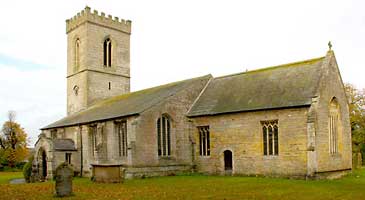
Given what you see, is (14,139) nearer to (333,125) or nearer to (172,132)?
(172,132)

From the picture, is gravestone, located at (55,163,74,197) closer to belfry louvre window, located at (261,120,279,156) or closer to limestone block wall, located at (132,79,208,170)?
limestone block wall, located at (132,79,208,170)

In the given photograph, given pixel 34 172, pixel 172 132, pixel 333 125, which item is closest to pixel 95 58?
pixel 34 172

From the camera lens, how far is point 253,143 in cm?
3033

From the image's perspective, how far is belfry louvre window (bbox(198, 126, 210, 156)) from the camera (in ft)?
113

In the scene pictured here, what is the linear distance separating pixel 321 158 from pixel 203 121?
10.6m

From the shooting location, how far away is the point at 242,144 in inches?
1222

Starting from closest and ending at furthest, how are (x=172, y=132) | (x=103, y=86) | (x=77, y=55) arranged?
(x=172, y=132)
(x=103, y=86)
(x=77, y=55)

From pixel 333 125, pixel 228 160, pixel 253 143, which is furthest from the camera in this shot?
pixel 228 160

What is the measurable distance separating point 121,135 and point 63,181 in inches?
626

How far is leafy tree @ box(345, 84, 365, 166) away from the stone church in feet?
75.8

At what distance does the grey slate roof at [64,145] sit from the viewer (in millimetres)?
40344

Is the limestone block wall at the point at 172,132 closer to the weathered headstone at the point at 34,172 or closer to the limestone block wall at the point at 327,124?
the limestone block wall at the point at 327,124

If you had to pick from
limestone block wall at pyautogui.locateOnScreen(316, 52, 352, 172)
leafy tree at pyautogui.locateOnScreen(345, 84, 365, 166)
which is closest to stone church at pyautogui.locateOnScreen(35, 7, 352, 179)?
limestone block wall at pyautogui.locateOnScreen(316, 52, 352, 172)

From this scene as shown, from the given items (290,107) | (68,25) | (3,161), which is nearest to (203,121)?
(290,107)
